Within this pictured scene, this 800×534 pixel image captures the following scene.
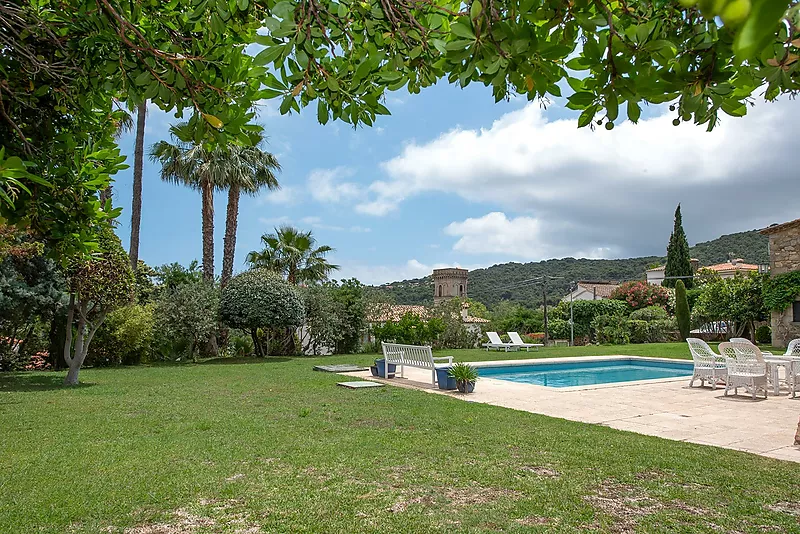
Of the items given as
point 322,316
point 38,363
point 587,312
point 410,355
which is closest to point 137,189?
point 38,363

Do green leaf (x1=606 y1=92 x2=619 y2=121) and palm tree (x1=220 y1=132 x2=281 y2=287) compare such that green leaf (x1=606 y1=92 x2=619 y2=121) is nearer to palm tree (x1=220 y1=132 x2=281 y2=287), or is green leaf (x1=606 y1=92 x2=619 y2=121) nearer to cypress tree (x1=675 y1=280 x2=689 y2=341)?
palm tree (x1=220 y1=132 x2=281 y2=287)

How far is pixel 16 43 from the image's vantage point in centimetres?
269

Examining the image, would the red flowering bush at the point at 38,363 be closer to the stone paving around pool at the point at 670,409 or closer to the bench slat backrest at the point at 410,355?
the bench slat backrest at the point at 410,355

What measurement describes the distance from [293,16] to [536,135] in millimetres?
2665

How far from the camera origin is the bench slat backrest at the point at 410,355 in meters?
12.5

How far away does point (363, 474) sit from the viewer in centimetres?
496

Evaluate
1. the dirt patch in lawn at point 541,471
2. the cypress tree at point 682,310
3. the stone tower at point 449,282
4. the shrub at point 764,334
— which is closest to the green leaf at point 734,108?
the dirt patch in lawn at point 541,471

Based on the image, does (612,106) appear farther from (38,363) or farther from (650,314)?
(650,314)

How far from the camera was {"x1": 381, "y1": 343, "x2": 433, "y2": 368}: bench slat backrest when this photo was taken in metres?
12.5

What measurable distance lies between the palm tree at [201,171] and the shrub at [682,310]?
2262cm

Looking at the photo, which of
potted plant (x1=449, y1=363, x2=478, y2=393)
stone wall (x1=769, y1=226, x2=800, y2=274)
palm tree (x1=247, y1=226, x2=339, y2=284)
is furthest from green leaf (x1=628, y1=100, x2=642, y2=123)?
stone wall (x1=769, y1=226, x2=800, y2=274)

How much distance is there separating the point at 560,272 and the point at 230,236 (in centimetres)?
5737

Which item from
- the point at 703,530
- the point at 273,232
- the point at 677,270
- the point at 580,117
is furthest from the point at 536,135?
the point at 677,270

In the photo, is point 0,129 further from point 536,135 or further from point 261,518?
point 536,135
